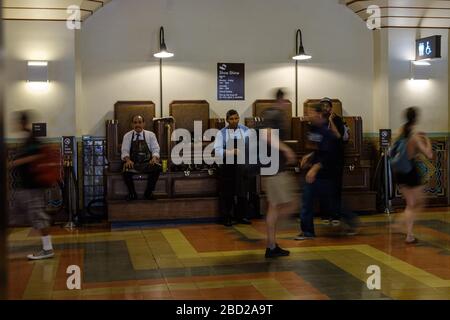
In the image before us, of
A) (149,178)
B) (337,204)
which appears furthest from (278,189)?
(149,178)

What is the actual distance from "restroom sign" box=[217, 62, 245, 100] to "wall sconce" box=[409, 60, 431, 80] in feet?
9.34

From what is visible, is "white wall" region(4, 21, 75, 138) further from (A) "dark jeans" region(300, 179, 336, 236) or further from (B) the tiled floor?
(A) "dark jeans" region(300, 179, 336, 236)

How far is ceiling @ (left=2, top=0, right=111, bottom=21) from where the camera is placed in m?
8.73

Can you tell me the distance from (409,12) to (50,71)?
5726 mm

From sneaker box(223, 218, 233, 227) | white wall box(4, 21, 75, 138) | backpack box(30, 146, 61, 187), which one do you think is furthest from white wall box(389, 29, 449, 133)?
backpack box(30, 146, 61, 187)

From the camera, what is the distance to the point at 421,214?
9633mm

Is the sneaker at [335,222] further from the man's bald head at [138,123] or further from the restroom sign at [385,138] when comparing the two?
the man's bald head at [138,123]

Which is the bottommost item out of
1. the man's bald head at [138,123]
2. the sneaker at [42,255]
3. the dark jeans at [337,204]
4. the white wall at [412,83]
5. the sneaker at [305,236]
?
the sneaker at [42,255]

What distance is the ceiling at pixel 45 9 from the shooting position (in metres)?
8.73

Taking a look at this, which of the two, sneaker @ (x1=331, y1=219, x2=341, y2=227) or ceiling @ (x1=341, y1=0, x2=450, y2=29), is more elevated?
ceiling @ (x1=341, y1=0, x2=450, y2=29)

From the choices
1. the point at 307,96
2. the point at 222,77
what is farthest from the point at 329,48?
the point at 222,77

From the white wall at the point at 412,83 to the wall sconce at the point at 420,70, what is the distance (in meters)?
0.06

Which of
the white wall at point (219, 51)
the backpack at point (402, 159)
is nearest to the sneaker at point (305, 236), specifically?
the backpack at point (402, 159)
